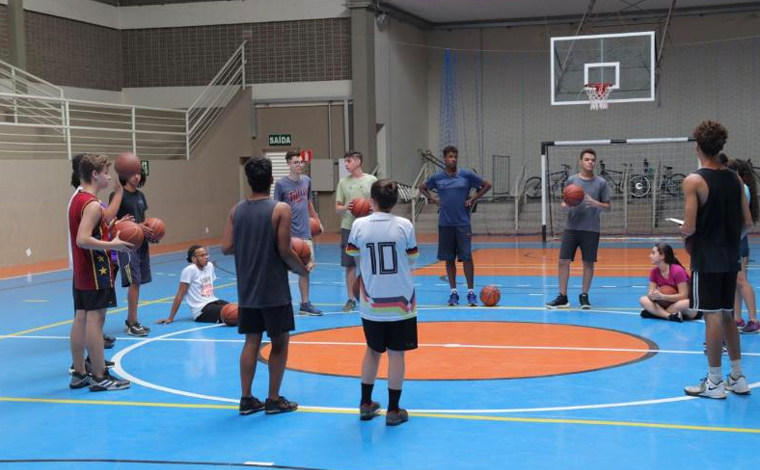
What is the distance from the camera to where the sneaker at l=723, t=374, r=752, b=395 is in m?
6.68

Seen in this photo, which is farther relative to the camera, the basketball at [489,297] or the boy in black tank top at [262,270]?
the basketball at [489,297]

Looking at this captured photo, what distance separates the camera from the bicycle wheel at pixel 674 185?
2398 centimetres

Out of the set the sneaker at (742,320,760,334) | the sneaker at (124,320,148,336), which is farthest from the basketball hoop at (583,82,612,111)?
the sneaker at (124,320,148,336)

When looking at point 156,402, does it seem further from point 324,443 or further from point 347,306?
point 347,306

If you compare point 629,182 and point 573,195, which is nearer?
point 573,195

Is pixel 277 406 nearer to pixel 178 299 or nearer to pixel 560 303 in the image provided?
pixel 178 299

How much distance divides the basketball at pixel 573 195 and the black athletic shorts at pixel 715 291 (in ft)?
13.8

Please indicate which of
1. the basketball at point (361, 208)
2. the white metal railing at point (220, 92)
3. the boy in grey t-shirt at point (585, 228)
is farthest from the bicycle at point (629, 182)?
the basketball at point (361, 208)

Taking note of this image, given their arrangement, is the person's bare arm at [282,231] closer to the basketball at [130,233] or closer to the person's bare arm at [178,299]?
the basketball at [130,233]

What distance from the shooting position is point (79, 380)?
7.48 metres

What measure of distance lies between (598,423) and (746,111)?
22021mm

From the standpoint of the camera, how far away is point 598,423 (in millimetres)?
6059

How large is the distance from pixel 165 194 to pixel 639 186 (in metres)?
12.0

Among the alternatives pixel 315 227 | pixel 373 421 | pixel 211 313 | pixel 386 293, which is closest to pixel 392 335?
pixel 386 293
